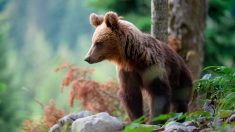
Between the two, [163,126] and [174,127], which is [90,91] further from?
[174,127]

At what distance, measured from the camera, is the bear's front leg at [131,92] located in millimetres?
8602

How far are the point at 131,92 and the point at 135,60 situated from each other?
0.42 meters

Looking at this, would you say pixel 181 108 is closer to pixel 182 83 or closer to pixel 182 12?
pixel 182 83

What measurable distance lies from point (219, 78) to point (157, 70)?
1.64 meters

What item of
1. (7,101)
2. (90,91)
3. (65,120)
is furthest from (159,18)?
(7,101)

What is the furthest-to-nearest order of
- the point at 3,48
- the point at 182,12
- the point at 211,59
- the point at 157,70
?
the point at 3,48 < the point at 211,59 < the point at 182,12 < the point at 157,70

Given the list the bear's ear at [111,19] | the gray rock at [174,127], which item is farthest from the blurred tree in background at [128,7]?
the gray rock at [174,127]

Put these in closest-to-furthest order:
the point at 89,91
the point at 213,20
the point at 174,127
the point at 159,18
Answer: the point at 174,127 → the point at 159,18 → the point at 89,91 → the point at 213,20

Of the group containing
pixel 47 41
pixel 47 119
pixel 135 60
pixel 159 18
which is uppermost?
pixel 159 18

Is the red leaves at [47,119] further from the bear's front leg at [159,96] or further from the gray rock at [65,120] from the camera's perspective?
the bear's front leg at [159,96]

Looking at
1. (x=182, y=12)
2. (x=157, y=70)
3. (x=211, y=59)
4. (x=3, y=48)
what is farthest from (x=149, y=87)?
(x=3, y=48)

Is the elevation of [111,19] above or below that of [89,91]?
above

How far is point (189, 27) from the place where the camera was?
1184 centimetres

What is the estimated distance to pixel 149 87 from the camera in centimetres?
844
